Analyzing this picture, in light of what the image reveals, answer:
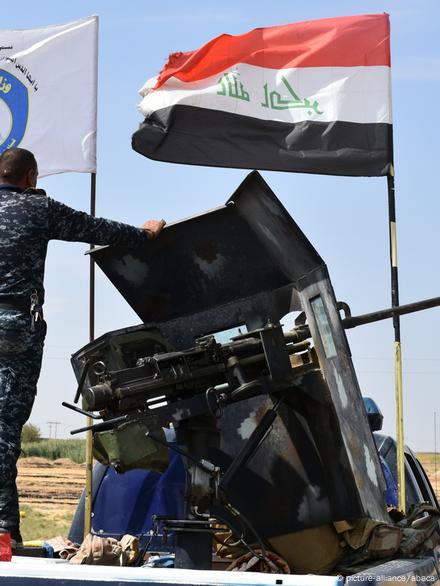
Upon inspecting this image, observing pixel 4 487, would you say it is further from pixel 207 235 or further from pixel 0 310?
pixel 207 235

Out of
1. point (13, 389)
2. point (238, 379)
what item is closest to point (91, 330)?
point (13, 389)

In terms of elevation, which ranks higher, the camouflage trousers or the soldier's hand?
the soldier's hand

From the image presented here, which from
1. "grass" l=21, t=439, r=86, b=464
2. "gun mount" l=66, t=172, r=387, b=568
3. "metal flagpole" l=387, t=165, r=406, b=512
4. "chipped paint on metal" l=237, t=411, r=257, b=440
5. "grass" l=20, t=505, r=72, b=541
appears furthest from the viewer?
"grass" l=21, t=439, r=86, b=464

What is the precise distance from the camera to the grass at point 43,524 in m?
24.1

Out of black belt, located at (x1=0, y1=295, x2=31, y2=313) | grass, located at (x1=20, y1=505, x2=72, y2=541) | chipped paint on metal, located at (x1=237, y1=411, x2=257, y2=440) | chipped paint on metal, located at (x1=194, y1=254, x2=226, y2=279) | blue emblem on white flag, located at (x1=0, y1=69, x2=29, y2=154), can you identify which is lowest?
grass, located at (x1=20, y1=505, x2=72, y2=541)

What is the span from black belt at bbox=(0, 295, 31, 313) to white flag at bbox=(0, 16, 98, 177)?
5727 millimetres

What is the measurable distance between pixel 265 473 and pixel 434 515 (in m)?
0.87

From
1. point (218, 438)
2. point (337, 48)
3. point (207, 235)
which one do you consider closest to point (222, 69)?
point (337, 48)

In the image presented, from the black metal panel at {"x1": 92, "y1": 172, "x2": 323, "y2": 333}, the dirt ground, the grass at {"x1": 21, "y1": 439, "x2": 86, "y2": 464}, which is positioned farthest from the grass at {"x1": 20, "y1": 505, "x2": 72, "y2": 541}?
the grass at {"x1": 21, "y1": 439, "x2": 86, "y2": 464}

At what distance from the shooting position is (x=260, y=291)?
5898 mm

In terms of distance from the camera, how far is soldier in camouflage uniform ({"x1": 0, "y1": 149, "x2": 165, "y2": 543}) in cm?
534

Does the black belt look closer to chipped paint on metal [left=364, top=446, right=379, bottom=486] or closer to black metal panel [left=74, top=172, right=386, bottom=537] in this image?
black metal panel [left=74, top=172, right=386, bottom=537]

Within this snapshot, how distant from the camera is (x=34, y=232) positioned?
18.0 feet

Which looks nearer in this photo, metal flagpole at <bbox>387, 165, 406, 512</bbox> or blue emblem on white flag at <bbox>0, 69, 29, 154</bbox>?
metal flagpole at <bbox>387, 165, 406, 512</bbox>
